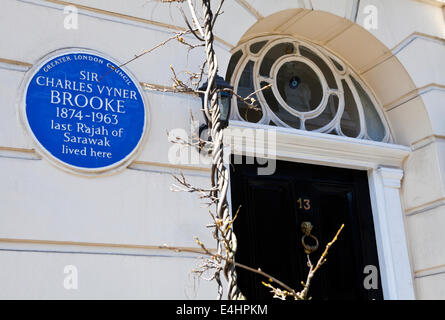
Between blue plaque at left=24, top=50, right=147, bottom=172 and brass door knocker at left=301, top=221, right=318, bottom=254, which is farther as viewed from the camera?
brass door knocker at left=301, top=221, right=318, bottom=254

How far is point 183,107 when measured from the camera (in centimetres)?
485

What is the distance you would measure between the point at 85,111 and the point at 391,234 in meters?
3.11

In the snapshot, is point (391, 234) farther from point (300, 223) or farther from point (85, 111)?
point (85, 111)

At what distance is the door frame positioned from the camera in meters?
5.38

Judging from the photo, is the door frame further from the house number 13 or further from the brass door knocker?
the brass door knocker

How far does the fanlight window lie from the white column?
47cm

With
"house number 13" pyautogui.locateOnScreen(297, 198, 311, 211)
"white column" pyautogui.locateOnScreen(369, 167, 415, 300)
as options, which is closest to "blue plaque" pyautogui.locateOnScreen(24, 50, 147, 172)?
"house number 13" pyautogui.locateOnScreen(297, 198, 311, 211)

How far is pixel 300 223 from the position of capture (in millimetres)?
5605

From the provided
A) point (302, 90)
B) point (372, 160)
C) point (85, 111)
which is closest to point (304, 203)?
point (372, 160)

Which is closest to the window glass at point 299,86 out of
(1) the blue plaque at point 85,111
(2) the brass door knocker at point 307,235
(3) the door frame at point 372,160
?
(3) the door frame at point 372,160

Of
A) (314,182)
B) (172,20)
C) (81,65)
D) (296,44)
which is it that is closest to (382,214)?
(314,182)

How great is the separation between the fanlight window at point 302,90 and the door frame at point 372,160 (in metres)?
0.25

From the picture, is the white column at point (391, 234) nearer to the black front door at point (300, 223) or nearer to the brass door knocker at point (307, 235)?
the black front door at point (300, 223)
